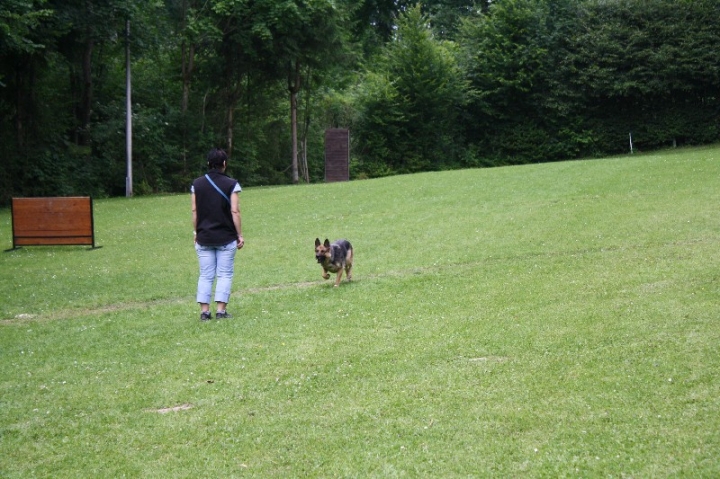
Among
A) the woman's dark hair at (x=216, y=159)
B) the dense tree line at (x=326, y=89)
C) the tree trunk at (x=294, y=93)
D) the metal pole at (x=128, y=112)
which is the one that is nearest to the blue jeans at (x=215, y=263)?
the woman's dark hair at (x=216, y=159)

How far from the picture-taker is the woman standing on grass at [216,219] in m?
10.3

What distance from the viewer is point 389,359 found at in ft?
26.6

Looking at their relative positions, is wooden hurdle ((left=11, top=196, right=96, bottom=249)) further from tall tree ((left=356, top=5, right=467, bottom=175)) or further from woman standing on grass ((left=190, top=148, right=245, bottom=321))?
tall tree ((left=356, top=5, right=467, bottom=175))

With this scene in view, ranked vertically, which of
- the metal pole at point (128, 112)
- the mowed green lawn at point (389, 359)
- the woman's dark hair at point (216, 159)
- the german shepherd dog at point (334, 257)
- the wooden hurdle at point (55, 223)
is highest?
the metal pole at point (128, 112)

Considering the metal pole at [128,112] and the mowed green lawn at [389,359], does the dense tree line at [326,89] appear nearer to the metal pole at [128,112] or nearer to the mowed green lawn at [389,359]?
the metal pole at [128,112]

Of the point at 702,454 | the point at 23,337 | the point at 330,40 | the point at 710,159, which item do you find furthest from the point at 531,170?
the point at 702,454

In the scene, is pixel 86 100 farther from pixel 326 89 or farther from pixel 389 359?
pixel 389 359

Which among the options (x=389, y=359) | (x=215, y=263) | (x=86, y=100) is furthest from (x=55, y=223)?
(x=86, y=100)

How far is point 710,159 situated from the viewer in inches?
1110

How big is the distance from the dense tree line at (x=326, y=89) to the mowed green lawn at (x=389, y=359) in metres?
19.5

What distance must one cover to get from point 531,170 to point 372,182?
6653 mm

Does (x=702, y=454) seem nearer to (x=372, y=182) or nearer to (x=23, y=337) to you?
(x=23, y=337)

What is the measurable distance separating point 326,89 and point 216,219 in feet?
139

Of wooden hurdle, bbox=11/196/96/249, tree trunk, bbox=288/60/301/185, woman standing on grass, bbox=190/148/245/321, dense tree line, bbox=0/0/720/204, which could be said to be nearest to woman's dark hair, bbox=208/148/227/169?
woman standing on grass, bbox=190/148/245/321
